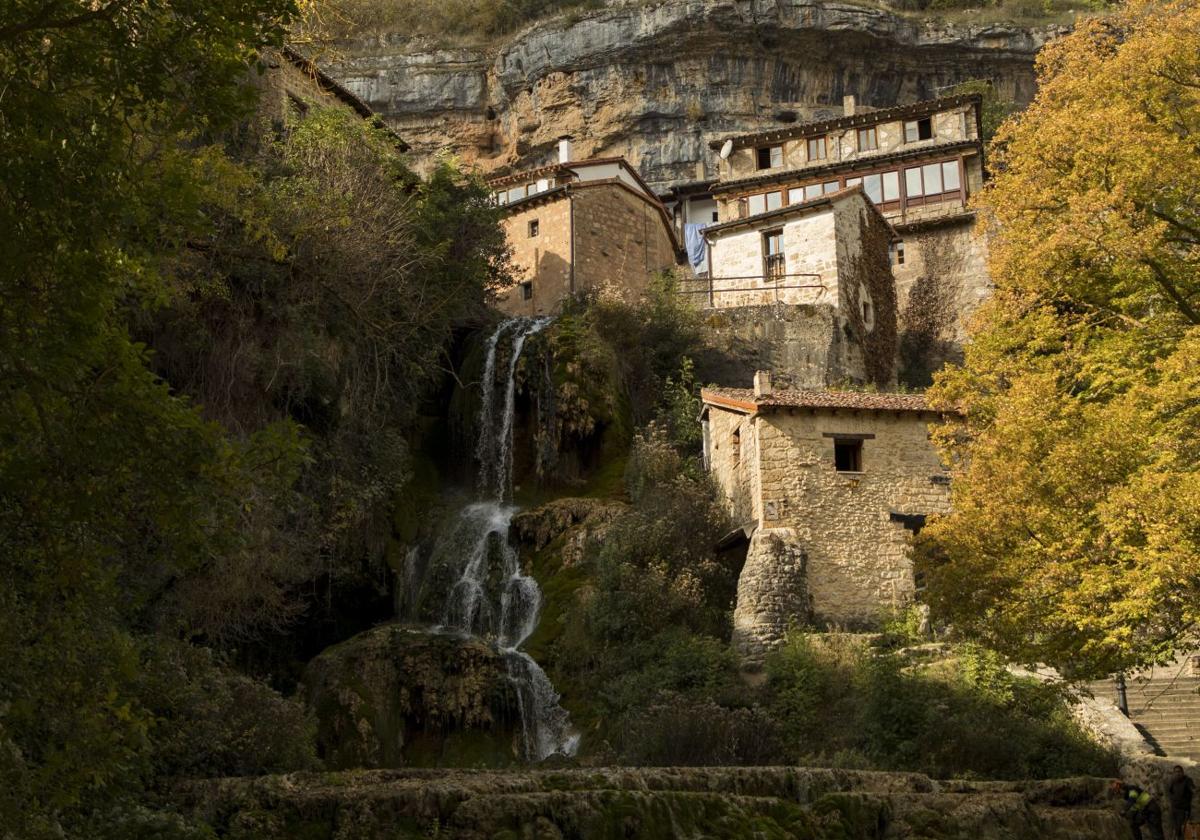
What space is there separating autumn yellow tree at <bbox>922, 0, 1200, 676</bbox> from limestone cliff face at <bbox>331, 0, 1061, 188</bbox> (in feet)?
128

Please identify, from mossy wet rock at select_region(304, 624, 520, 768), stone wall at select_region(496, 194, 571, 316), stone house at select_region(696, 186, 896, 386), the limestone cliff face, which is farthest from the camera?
the limestone cliff face

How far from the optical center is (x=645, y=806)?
47.0 ft

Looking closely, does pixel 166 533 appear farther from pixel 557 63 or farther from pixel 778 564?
pixel 557 63

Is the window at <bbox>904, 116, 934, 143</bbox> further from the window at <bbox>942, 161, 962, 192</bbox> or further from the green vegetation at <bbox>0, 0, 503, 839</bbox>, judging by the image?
the green vegetation at <bbox>0, 0, 503, 839</bbox>

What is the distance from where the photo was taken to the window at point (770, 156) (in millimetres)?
50906

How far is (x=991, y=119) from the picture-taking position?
55.5 metres

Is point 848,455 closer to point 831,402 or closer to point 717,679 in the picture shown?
point 831,402

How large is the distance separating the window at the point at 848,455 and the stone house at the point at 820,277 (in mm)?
9991

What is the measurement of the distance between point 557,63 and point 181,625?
4833cm

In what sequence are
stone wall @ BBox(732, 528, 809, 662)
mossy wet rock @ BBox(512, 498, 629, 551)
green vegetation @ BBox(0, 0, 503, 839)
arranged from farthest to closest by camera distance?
mossy wet rock @ BBox(512, 498, 629, 551)
stone wall @ BBox(732, 528, 809, 662)
green vegetation @ BBox(0, 0, 503, 839)

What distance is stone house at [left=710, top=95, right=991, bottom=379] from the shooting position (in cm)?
4688

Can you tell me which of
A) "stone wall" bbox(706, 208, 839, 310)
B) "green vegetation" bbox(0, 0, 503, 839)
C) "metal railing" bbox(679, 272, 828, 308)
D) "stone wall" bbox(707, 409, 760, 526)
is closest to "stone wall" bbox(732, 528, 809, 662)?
"stone wall" bbox(707, 409, 760, 526)

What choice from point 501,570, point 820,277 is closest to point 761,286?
point 820,277

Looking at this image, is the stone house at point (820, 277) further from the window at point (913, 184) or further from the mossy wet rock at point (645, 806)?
the mossy wet rock at point (645, 806)
